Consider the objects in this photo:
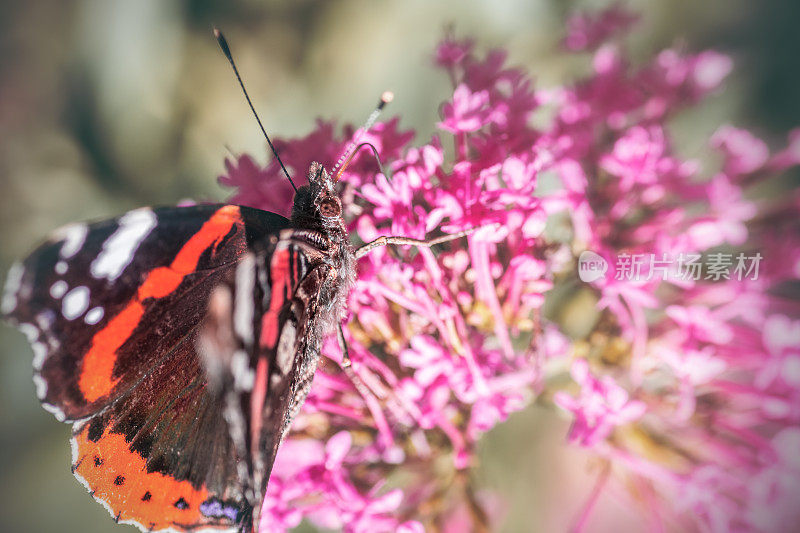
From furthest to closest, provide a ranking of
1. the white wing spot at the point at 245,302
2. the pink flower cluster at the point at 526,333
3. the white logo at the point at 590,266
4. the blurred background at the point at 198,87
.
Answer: the blurred background at the point at 198,87 → the white logo at the point at 590,266 → the pink flower cluster at the point at 526,333 → the white wing spot at the point at 245,302

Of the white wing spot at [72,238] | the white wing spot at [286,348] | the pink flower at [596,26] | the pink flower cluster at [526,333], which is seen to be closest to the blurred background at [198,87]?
the pink flower at [596,26]

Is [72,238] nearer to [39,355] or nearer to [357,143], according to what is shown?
[39,355]

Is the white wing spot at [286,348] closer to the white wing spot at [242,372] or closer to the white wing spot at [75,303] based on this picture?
the white wing spot at [242,372]

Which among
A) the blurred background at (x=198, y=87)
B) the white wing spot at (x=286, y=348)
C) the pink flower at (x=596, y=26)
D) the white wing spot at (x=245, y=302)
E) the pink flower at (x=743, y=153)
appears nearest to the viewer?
the white wing spot at (x=245, y=302)

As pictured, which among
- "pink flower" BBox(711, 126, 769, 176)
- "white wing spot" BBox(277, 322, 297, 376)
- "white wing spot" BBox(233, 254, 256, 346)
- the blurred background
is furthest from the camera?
the blurred background

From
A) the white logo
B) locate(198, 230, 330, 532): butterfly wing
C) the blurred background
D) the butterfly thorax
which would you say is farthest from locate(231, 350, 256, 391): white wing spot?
the blurred background

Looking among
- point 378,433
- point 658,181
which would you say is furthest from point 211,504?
point 658,181

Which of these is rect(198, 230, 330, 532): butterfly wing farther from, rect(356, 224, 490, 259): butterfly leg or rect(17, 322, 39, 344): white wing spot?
rect(17, 322, 39, 344): white wing spot
